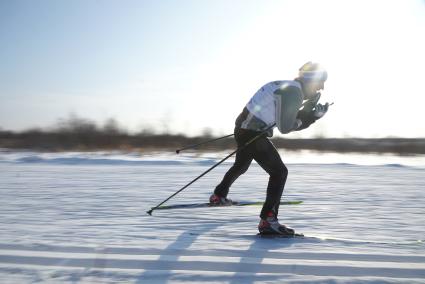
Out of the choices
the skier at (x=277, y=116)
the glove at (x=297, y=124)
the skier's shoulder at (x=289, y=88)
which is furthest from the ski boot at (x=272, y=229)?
the skier's shoulder at (x=289, y=88)

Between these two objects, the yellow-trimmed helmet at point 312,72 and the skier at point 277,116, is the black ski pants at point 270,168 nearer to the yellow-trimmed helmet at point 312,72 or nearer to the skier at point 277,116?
the skier at point 277,116

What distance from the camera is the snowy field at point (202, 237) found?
2.79 m

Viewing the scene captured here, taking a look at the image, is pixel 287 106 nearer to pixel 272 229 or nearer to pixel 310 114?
pixel 310 114

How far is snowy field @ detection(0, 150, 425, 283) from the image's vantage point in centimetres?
279

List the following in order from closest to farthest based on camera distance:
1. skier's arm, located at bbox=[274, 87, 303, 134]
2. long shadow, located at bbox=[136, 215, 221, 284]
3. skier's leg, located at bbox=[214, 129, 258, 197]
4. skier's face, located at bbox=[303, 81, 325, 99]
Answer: long shadow, located at bbox=[136, 215, 221, 284] → skier's arm, located at bbox=[274, 87, 303, 134] → skier's face, located at bbox=[303, 81, 325, 99] → skier's leg, located at bbox=[214, 129, 258, 197]

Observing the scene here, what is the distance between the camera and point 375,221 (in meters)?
4.53

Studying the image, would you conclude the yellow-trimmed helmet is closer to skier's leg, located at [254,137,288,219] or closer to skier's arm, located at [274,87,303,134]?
skier's arm, located at [274,87,303,134]

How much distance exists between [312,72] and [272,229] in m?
1.32

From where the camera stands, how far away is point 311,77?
3.69 metres

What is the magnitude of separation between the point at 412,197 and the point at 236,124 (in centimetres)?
339

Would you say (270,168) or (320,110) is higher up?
(320,110)

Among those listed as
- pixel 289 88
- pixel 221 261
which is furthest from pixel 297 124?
pixel 221 261

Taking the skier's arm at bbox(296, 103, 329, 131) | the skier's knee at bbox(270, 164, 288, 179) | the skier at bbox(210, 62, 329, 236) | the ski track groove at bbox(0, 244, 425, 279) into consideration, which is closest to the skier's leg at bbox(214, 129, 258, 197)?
the skier at bbox(210, 62, 329, 236)

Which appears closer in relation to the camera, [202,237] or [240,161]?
[202,237]
